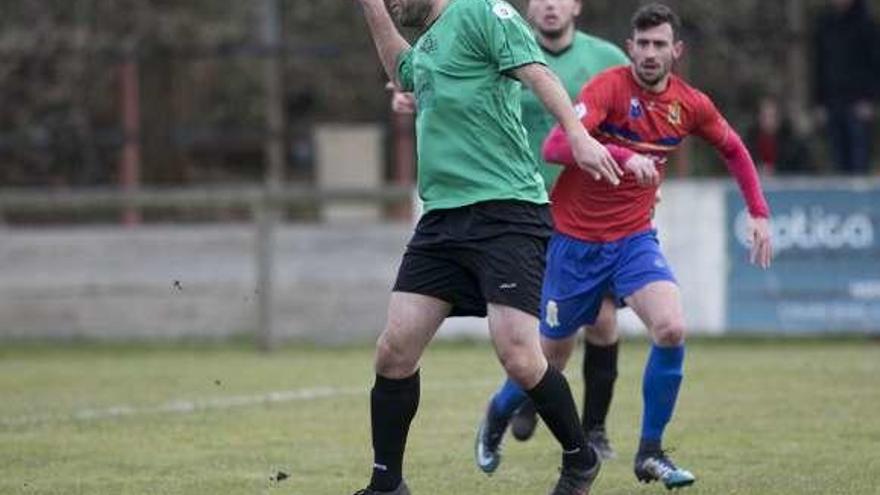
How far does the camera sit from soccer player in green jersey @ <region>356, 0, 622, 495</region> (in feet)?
25.7

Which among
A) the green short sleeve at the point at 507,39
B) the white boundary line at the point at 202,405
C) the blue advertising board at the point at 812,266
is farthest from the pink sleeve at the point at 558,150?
the blue advertising board at the point at 812,266

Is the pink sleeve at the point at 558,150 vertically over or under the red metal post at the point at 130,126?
over

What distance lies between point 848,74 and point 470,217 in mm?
11791

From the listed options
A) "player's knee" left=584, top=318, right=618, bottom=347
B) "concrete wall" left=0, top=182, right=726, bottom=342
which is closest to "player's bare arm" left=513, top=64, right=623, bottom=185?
"player's knee" left=584, top=318, right=618, bottom=347

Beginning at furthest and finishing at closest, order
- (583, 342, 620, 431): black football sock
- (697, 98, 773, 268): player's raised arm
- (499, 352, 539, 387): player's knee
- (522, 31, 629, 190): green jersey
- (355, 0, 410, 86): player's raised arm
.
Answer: (522, 31, 629, 190): green jersey
(583, 342, 620, 431): black football sock
(697, 98, 773, 268): player's raised arm
(355, 0, 410, 86): player's raised arm
(499, 352, 539, 387): player's knee

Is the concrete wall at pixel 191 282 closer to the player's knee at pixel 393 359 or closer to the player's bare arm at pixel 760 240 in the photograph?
the player's bare arm at pixel 760 240

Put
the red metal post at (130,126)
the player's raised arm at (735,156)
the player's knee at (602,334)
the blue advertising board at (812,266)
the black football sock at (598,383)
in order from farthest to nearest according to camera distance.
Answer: the red metal post at (130,126), the blue advertising board at (812,266), the player's knee at (602,334), the black football sock at (598,383), the player's raised arm at (735,156)

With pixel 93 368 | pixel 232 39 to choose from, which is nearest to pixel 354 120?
pixel 232 39

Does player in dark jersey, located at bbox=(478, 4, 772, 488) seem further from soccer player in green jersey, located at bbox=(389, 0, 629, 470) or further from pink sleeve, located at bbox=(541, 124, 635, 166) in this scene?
soccer player in green jersey, located at bbox=(389, 0, 629, 470)

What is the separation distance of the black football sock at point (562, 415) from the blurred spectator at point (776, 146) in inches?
463

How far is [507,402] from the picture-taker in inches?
389

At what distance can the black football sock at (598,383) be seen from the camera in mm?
10156

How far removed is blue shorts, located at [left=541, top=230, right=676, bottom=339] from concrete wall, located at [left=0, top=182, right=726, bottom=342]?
8.58 metres

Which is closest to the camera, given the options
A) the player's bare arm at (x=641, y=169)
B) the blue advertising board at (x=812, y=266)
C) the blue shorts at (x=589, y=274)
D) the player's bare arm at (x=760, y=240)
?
the player's bare arm at (x=641, y=169)
